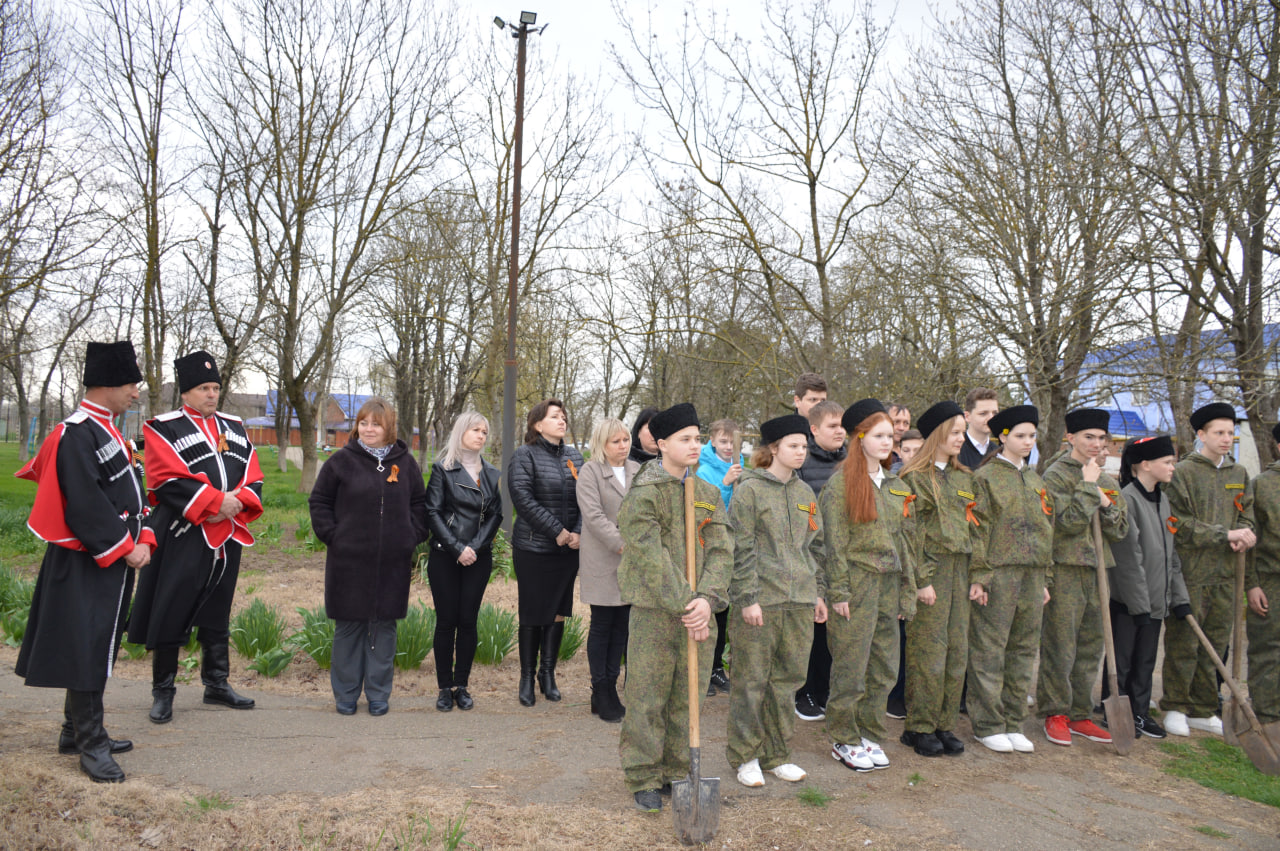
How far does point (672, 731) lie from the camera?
152 inches

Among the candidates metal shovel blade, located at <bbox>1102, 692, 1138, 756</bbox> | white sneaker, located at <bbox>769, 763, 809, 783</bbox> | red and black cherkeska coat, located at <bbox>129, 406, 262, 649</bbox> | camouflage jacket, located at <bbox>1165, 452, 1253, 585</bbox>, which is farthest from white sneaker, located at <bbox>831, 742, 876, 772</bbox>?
red and black cherkeska coat, located at <bbox>129, 406, 262, 649</bbox>

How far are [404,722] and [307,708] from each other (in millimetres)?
692

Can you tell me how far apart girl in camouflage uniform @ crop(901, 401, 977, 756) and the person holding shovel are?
1232 millimetres

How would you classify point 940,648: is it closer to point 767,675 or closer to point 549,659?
point 767,675

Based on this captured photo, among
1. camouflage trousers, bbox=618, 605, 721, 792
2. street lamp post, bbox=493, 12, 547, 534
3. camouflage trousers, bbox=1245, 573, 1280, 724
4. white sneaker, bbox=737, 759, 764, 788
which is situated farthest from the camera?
street lamp post, bbox=493, 12, 547, 534

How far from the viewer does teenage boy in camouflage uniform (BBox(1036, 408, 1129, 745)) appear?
4977mm

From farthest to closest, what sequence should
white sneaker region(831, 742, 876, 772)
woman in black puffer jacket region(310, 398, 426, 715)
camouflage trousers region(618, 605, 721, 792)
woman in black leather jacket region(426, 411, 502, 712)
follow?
woman in black leather jacket region(426, 411, 502, 712) < woman in black puffer jacket region(310, 398, 426, 715) < white sneaker region(831, 742, 876, 772) < camouflage trousers region(618, 605, 721, 792)

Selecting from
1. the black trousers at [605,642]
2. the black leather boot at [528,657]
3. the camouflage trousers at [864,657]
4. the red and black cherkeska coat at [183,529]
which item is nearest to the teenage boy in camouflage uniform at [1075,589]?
the camouflage trousers at [864,657]

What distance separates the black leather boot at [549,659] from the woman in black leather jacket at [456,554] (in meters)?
0.48

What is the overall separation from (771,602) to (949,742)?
5.19 feet

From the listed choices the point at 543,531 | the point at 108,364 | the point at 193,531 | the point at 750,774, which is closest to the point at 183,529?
the point at 193,531

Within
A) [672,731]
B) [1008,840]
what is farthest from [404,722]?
[1008,840]

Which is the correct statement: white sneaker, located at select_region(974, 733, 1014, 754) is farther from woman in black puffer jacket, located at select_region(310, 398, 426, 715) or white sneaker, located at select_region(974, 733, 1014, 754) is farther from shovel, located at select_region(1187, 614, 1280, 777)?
woman in black puffer jacket, located at select_region(310, 398, 426, 715)

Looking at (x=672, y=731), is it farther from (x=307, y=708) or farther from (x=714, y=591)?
(x=307, y=708)
